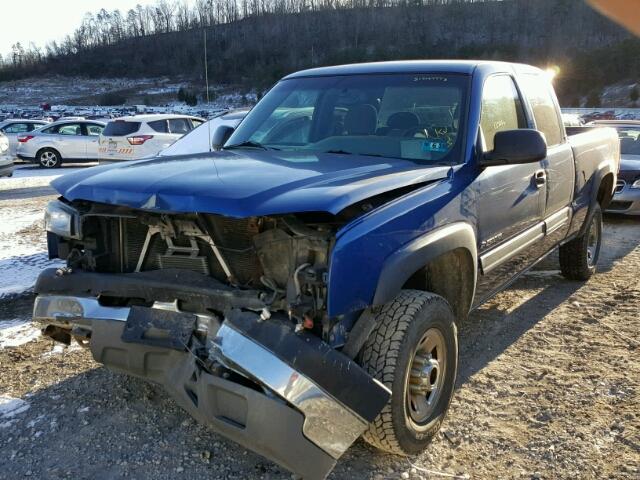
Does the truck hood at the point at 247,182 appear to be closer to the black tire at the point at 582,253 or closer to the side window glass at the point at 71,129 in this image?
the black tire at the point at 582,253

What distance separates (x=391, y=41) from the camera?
102m

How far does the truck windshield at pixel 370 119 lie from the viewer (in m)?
3.63

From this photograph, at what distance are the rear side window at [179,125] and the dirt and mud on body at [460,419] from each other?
11.2 metres

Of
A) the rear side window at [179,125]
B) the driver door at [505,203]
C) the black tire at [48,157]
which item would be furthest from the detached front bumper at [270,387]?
the black tire at [48,157]

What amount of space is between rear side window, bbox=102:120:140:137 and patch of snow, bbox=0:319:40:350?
10.4 meters

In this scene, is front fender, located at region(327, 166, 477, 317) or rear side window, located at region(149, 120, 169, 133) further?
rear side window, located at region(149, 120, 169, 133)

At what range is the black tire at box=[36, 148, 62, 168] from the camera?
1800 cm

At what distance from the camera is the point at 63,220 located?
10.5 ft

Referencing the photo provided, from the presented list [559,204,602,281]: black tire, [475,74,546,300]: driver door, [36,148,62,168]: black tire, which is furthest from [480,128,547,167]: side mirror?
[36,148,62,168]: black tire

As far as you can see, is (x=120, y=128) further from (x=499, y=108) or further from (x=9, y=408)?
(x=499, y=108)

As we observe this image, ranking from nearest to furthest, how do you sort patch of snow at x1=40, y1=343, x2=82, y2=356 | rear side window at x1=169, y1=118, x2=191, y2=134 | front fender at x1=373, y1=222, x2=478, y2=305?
front fender at x1=373, y1=222, x2=478, y2=305 → patch of snow at x1=40, y1=343, x2=82, y2=356 → rear side window at x1=169, y1=118, x2=191, y2=134

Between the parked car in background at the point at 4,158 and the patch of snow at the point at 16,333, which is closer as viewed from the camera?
the patch of snow at the point at 16,333

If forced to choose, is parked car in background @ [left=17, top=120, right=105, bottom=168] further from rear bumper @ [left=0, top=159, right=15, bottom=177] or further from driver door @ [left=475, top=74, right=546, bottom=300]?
driver door @ [left=475, top=74, right=546, bottom=300]

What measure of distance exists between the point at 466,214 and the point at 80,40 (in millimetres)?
148007
